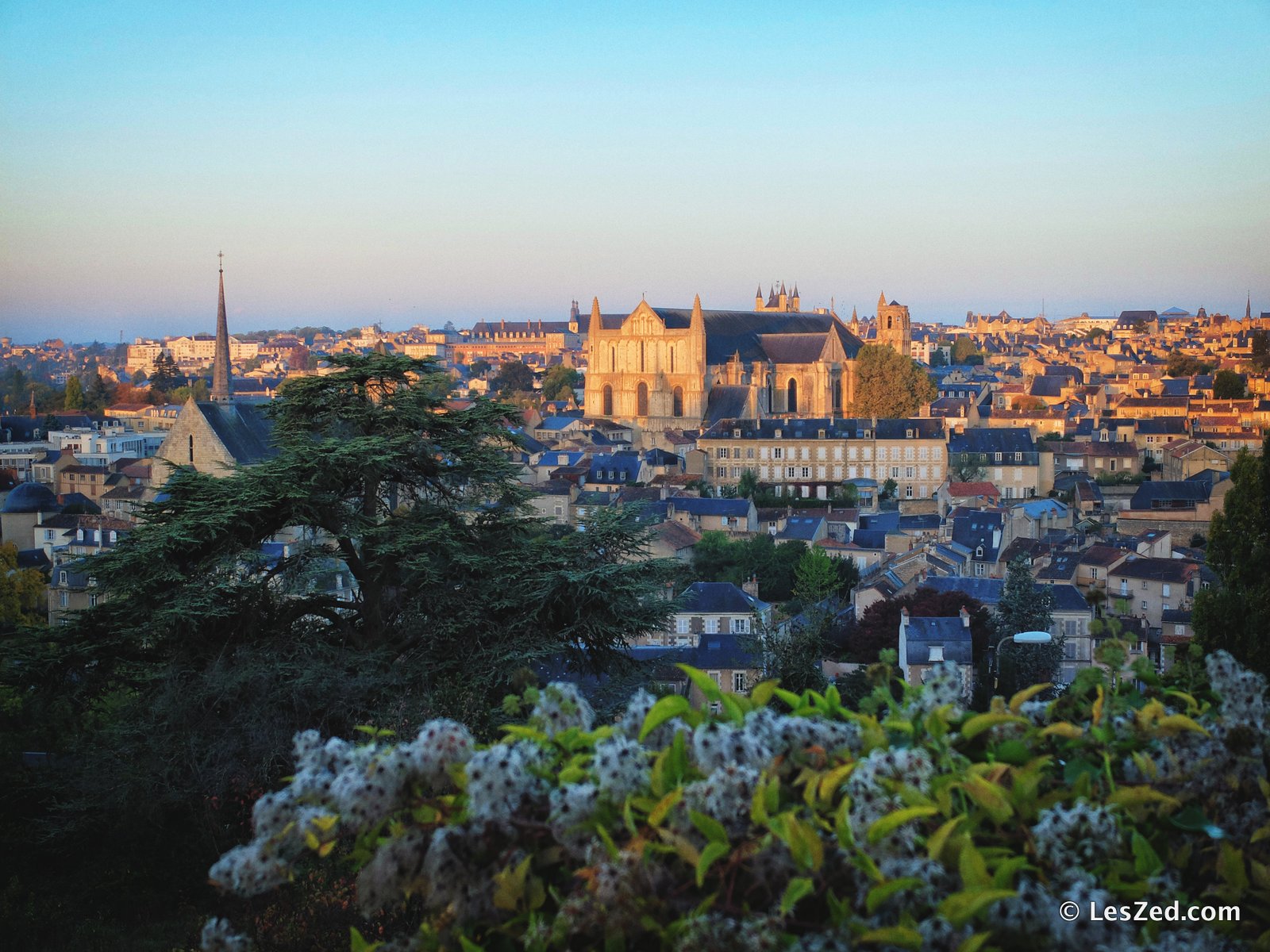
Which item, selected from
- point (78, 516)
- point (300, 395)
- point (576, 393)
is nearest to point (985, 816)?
point (300, 395)

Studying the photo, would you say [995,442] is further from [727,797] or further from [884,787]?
[727,797]

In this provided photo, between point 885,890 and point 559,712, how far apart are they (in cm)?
102

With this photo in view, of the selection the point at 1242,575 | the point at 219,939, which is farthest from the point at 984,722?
the point at 1242,575

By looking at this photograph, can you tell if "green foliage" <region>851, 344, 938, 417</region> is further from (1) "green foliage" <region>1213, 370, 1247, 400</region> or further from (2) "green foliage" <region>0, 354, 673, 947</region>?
(2) "green foliage" <region>0, 354, 673, 947</region>

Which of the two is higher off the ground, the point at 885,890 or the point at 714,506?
the point at 885,890

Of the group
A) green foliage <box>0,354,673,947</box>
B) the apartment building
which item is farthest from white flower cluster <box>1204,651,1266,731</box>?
the apartment building

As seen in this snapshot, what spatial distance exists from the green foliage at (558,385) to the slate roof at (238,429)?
57.7m

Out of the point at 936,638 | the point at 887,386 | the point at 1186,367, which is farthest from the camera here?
the point at 1186,367

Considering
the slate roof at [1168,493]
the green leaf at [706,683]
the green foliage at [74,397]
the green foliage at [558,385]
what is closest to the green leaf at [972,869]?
the green leaf at [706,683]

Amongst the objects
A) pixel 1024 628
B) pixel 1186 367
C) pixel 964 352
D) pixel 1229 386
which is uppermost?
pixel 964 352

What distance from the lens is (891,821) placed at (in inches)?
99.6

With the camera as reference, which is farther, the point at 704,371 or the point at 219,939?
the point at 704,371

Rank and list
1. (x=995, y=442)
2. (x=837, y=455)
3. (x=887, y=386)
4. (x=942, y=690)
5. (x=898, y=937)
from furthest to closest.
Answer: (x=887, y=386), (x=837, y=455), (x=995, y=442), (x=942, y=690), (x=898, y=937)

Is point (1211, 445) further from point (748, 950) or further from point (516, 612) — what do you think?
point (748, 950)
